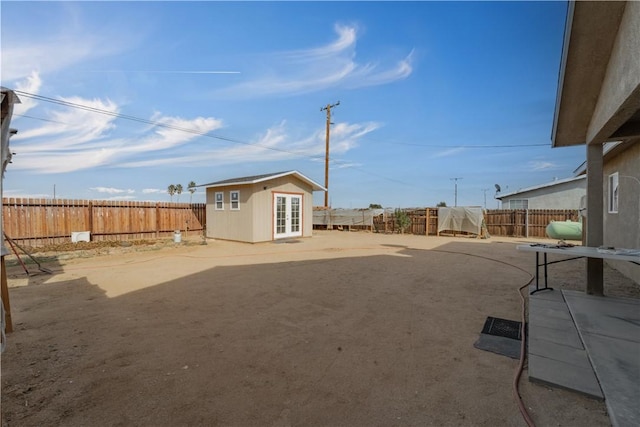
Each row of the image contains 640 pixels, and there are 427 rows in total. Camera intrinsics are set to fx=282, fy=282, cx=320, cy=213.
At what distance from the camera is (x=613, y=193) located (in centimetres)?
686

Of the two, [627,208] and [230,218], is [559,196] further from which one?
[230,218]

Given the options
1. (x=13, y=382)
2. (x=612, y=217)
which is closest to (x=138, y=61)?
(x=13, y=382)

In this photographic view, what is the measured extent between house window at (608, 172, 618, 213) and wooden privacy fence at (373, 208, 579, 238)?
9015 mm

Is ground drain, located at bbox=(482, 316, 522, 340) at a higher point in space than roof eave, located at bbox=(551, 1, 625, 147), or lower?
lower

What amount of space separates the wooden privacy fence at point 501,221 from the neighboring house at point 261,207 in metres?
6.29

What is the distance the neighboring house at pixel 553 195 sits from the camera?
1851cm

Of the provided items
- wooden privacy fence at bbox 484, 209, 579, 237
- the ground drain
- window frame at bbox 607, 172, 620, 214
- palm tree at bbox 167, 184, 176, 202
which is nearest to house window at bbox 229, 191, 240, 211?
the ground drain

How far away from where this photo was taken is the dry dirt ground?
1.87 m

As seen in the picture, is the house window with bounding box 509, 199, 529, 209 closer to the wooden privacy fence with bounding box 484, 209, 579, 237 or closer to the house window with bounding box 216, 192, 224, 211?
the wooden privacy fence with bounding box 484, 209, 579, 237

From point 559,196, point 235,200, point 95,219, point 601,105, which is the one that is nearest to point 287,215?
point 235,200

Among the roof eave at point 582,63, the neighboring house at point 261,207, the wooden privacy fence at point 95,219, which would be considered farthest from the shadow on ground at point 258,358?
the wooden privacy fence at point 95,219

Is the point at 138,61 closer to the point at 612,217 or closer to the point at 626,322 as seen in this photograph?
the point at 626,322

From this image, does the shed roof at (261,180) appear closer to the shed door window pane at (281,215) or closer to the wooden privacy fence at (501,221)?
the shed door window pane at (281,215)

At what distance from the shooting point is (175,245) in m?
11.3
